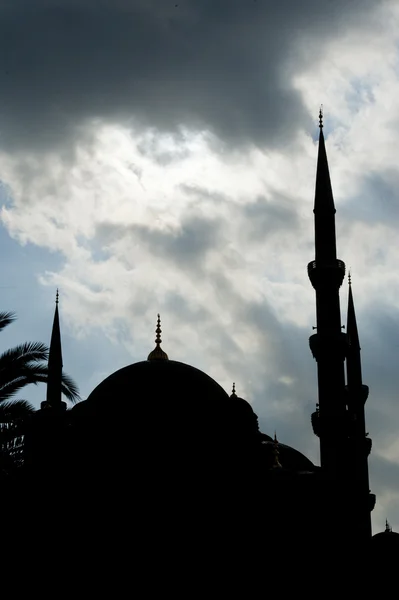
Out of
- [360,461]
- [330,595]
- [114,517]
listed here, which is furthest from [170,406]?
[360,461]

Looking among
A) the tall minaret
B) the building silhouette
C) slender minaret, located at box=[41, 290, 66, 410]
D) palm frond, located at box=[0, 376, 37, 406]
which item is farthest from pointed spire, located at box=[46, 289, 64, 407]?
palm frond, located at box=[0, 376, 37, 406]

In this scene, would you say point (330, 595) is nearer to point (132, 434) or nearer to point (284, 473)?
point (284, 473)

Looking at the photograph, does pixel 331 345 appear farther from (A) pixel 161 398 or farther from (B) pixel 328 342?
(A) pixel 161 398

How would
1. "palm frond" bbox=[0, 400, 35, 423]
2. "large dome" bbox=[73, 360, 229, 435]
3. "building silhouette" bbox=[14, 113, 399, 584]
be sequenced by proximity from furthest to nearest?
1. "large dome" bbox=[73, 360, 229, 435]
2. "building silhouette" bbox=[14, 113, 399, 584]
3. "palm frond" bbox=[0, 400, 35, 423]

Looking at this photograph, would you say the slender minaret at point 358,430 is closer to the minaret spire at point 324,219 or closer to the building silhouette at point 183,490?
the minaret spire at point 324,219

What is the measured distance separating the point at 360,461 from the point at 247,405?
13868 millimetres

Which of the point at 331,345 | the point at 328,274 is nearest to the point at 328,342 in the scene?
the point at 331,345

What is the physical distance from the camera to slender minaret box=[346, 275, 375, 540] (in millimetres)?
37000

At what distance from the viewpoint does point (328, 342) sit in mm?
36344

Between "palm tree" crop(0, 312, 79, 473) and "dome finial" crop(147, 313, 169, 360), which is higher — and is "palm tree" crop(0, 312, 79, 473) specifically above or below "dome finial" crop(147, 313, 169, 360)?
below

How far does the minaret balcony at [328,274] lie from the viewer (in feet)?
123

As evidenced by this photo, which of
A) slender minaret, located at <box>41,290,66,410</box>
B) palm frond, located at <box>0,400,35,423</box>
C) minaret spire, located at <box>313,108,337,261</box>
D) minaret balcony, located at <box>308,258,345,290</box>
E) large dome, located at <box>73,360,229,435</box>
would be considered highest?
minaret spire, located at <box>313,108,337,261</box>

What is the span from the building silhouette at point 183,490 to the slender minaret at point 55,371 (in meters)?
5.74

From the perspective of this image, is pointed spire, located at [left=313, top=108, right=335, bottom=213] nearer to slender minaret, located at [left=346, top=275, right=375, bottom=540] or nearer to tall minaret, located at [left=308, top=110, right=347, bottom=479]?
tall minaret, located at [left=308, top=110, right=347, bottom=479]
